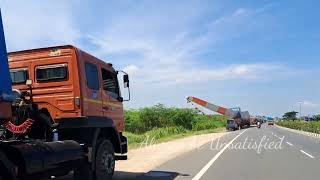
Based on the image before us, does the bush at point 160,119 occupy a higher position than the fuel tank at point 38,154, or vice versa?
the bush at point 160,119

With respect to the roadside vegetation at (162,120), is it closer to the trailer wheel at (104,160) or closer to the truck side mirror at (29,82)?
the trailer wheel at (104,160)

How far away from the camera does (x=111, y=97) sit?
42.0 feet

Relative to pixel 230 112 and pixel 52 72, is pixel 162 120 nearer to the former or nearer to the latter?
pixel 230 112

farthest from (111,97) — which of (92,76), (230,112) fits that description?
(230,112)

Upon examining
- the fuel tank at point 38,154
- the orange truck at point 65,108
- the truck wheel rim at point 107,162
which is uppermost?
the orange truck at point 65,108

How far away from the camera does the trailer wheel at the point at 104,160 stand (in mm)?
11484

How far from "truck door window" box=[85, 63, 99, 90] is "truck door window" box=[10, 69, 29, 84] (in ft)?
4.31

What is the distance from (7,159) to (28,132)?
8.26 ft

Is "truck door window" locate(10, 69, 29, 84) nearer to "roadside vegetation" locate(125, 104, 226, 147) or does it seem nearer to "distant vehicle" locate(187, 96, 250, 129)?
"roadside vegetation" locate(125, 104, 226, 147)

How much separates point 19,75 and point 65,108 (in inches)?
52.0

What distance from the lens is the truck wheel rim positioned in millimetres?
11825

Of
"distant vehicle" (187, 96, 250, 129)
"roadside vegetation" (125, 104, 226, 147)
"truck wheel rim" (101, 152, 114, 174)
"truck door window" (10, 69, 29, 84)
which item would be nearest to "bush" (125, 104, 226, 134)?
"roadside vegetation" (125, 104, 226, 147)

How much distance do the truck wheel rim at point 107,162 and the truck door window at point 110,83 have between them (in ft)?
5.11

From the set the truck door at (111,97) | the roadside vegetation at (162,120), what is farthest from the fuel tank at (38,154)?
the roadside vegetation at (162,120)
